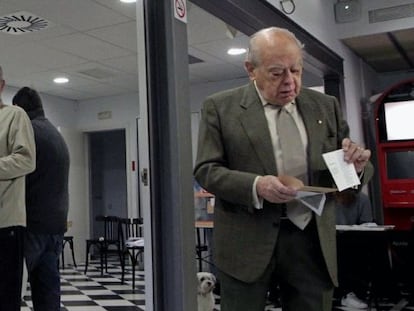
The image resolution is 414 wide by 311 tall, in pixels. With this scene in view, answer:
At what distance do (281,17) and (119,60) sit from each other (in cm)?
274

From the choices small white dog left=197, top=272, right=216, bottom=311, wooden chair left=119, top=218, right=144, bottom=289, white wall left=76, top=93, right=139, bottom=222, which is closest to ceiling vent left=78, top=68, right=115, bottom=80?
white wall left=76, top=93, right=139, bottom=222

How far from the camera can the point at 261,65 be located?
1394 millimetres

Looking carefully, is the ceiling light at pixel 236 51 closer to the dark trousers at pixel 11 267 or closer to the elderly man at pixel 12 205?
the elderly man at pixel 12 205

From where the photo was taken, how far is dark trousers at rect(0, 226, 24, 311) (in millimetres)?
2049

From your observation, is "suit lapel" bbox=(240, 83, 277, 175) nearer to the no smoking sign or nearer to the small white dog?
the no smoking sign

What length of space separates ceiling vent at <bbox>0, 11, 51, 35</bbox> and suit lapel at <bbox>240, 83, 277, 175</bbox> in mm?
3437

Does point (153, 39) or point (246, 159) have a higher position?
point (153, 39)

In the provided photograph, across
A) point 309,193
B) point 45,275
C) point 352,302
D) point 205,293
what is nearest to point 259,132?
point 309,193

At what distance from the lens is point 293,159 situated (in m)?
1.39

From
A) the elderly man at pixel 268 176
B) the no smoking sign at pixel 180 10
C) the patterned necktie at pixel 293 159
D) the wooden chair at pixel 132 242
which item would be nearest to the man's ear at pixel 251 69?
the elderly man at pixel 268 176

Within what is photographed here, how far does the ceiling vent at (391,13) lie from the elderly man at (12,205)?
13.0 ft

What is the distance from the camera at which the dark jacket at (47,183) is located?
241 centimetres

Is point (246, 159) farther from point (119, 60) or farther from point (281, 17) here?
point (119, 60)

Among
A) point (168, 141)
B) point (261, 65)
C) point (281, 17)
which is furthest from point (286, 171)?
point (281, 17)
